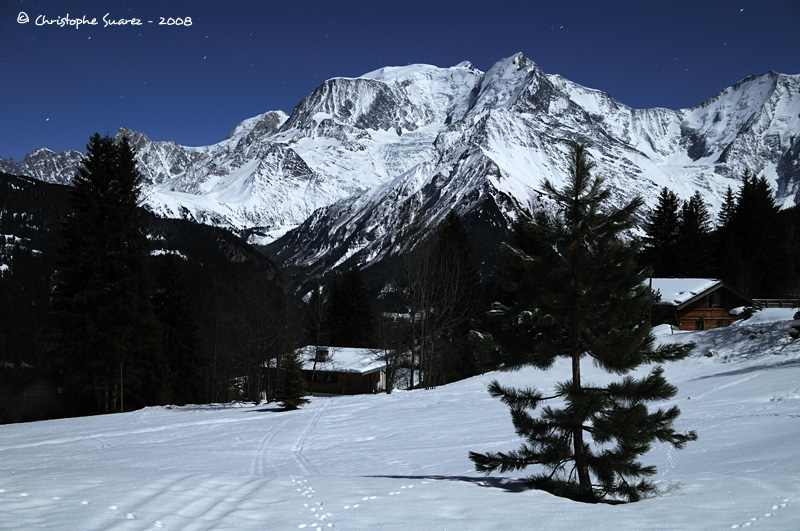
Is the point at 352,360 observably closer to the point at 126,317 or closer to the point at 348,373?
the point at 348,373

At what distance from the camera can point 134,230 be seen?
104 ft

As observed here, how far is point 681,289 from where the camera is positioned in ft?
149

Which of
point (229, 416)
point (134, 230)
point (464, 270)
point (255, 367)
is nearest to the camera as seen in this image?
point (229, 416)

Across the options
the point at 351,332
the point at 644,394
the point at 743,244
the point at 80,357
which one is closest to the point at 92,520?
the point at 644,394

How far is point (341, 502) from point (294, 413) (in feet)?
63.8

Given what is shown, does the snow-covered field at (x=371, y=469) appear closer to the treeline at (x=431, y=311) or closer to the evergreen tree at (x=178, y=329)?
the treeline at (x=431, y=311)

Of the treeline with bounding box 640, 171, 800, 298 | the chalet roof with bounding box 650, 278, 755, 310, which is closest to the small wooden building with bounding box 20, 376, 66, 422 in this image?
the chalet roof with bounding box 650, 278, 755, 310

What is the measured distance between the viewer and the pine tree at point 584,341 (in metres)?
9.94

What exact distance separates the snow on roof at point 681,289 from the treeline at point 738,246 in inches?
252

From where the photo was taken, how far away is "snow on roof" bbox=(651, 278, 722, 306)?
43844 millimetres

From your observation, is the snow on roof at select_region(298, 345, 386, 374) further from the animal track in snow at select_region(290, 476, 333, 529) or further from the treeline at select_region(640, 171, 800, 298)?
the animal track in snow at select_region(290, 476, 333, 529)

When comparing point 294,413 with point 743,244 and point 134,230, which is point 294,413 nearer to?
point 134,230

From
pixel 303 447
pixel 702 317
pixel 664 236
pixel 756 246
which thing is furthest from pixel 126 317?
pixel 756 246

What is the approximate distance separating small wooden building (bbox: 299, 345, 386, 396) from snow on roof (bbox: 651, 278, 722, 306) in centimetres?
2539
